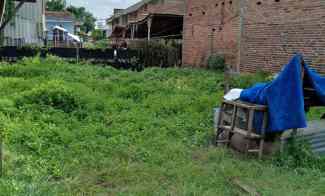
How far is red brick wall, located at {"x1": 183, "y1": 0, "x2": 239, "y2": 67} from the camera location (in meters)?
12.2

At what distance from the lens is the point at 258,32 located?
10906 millimetres

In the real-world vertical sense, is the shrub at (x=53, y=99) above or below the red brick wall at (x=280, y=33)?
below

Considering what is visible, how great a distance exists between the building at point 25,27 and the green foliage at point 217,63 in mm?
9552

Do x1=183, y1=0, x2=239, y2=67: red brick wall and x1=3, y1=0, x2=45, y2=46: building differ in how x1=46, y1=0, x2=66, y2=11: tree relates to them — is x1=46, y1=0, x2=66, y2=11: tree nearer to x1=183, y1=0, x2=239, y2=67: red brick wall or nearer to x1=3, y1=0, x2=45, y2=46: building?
x1=3, y1=0, x2=45, y2=46: building

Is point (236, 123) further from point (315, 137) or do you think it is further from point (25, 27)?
point (25, 27)

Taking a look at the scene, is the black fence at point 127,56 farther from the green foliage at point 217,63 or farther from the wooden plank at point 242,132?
the wooden plank at point 242,132

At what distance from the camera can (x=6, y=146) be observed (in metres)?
4.73

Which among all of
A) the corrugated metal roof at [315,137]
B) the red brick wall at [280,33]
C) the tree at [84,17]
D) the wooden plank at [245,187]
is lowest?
the wooden plank at [245,187]

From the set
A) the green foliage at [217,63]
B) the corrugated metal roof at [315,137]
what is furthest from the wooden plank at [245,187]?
the green foliage at [217,63]

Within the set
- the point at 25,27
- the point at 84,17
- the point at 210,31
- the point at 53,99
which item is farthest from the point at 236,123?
the point at 84,17

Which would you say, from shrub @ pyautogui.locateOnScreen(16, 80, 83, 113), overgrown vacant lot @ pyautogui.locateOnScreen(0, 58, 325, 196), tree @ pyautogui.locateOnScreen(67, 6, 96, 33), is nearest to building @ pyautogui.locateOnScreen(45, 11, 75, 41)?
tree @ pyautogui.locateOnScreen(67, 6, 96, 33)

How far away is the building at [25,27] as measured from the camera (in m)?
17.8

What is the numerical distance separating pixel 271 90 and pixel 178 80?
6487 mm

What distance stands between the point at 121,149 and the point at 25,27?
17814 mm
